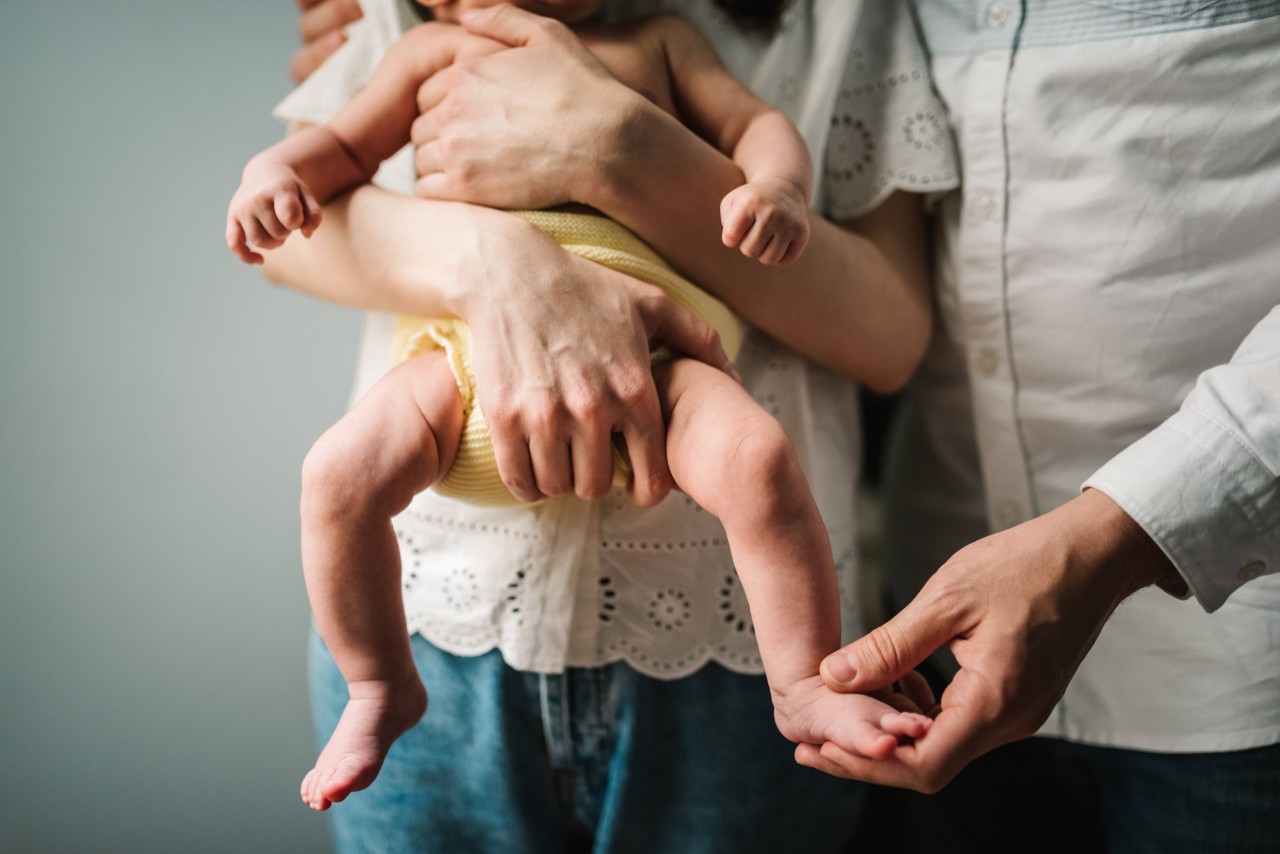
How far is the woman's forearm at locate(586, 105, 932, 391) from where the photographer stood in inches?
30.1

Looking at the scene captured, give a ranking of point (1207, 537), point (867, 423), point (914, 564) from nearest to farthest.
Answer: point (1207, 537)
point (914, 564)
point (867, 423)

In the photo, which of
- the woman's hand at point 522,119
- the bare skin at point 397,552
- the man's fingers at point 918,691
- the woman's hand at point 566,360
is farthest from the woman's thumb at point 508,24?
the man's fingers at point 918,691

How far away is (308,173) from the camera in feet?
2.65

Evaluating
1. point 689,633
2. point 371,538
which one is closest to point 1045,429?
point 689,633

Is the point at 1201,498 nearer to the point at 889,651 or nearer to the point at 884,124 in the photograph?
the point at 889,651

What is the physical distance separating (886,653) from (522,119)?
0.55m

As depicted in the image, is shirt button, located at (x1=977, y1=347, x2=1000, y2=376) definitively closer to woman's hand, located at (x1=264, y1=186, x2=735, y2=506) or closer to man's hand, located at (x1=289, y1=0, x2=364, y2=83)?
woman's hand, located at (x1=264, y1=186, x2=735, y2=506)

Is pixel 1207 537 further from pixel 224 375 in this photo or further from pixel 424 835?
pixel 224 375

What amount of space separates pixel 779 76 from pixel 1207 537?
0.60m

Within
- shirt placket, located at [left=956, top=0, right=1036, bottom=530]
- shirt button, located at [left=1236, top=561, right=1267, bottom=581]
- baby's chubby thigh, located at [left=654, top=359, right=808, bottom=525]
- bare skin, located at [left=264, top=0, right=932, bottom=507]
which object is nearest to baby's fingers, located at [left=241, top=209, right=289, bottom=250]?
bare skin, located at [left=264, top=0, right=932, bottom=507]

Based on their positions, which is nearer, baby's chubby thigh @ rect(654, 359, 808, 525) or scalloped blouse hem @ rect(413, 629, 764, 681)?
baby's chubby thigh @ rect(654, 359, 808, 525)

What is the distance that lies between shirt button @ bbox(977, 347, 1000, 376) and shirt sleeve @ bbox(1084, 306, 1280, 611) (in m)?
0.26

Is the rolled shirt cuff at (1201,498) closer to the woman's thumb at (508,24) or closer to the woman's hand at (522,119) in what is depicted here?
the woman's hand at (522,119)

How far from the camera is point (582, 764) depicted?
0.86 metres
